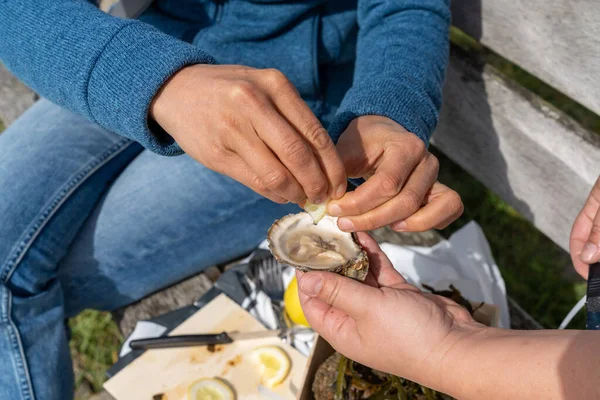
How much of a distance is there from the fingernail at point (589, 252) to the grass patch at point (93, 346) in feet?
5.71

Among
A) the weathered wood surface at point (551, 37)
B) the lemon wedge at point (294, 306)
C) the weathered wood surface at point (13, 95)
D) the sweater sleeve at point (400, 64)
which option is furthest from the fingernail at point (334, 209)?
the weathered wood surface at point (13, 95)

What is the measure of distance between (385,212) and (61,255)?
1055mm

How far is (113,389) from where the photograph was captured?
1476mm

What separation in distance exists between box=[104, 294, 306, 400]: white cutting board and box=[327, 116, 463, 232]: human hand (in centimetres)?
55

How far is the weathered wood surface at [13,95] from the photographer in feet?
8.93

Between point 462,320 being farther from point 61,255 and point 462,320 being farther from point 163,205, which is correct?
point 61,255

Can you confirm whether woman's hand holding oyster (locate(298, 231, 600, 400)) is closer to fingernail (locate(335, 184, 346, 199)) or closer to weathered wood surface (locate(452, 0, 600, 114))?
fingernail (locate(335, 184, 346, 199))

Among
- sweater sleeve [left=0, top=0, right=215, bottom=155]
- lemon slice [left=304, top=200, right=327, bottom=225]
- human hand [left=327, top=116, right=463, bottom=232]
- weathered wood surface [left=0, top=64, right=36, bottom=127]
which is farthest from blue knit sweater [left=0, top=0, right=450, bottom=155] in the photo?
weathered wood surface [left=0, top=64, right=36, bottom=127]

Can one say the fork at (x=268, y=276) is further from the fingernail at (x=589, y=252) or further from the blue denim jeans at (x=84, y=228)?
the fingernail at (x=589, y=252)

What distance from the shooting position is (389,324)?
1.00 m

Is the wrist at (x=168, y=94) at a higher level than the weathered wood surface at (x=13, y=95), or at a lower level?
higher

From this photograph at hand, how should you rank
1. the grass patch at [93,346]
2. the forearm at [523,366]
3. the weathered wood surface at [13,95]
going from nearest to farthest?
the forearm at [523,366], the grass patch at [93,346], the weathered wood surface at [13,95]

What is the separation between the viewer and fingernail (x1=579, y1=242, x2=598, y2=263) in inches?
45.4

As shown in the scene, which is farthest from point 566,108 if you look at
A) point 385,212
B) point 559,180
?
point 385,212
